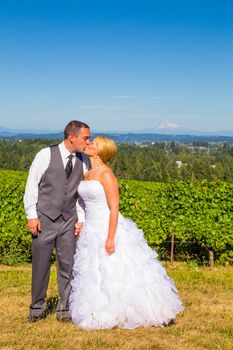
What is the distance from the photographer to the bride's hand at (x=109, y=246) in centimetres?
531

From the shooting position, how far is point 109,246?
5324 millimetres

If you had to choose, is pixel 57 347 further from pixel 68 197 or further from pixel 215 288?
pixel 215 288

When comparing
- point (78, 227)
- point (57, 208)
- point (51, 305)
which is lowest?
point (51, 305)

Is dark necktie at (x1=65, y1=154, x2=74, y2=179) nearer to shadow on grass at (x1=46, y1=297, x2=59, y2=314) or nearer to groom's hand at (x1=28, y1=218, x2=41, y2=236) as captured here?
groom's hand at (x1=28, y1=218, x2=41, y2=236)

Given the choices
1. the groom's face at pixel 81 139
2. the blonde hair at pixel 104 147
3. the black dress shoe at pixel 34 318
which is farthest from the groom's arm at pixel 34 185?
the black dress shoe at pixel 34 318

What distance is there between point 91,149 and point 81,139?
6.6 inches

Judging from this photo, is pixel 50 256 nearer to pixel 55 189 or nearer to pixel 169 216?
pixel 55 189

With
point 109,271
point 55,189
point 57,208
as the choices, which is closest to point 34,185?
point 55,189

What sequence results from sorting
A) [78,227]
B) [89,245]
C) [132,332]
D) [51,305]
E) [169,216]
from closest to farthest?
[132,332] → [89,245] → [78,227] → [51,305] → [169,216]

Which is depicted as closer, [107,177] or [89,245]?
[107,177]

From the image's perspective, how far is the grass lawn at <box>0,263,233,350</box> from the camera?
15.8 feet

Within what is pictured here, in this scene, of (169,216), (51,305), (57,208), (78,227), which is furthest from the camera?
(169,216)

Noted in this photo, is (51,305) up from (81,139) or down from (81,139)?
down

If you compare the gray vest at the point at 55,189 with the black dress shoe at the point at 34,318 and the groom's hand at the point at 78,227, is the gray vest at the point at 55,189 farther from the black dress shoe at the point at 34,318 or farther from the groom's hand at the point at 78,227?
the black dress shoe at the point at 34,318
